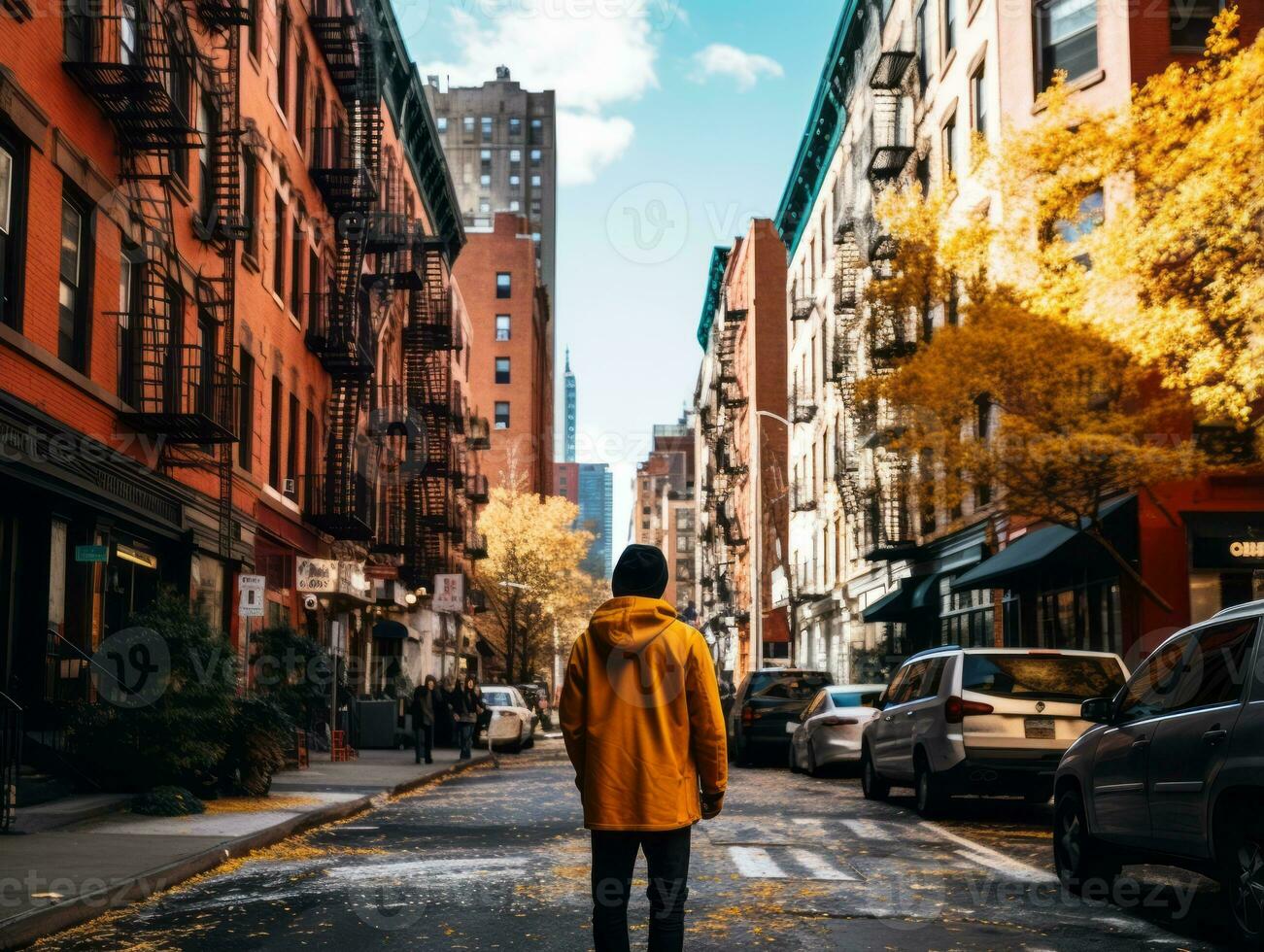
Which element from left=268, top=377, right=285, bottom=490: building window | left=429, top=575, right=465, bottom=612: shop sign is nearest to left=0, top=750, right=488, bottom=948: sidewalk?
left=268, top=377, right=285, bottom=490: building window

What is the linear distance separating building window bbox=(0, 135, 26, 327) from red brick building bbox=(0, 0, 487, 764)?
1.2 inches

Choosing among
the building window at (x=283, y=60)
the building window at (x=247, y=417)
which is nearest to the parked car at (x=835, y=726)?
the building window at (x=247, y=417)

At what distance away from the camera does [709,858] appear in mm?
11945

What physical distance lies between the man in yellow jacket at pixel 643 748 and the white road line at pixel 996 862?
5.48 meters

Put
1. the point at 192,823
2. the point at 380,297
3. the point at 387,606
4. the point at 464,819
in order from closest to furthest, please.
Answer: the point at 192,823
the point at 464,819
the point at 380,297
the point at 387,606

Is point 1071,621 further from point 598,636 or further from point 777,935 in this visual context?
point 598,636

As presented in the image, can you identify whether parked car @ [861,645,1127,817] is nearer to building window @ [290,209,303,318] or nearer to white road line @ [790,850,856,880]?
white road line @ [790,850,856,880]

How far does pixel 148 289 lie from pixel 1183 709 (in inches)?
629

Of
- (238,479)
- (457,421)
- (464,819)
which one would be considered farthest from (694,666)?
(457,421)

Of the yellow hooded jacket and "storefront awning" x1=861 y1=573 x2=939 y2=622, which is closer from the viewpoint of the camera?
the yellow hooded jacket

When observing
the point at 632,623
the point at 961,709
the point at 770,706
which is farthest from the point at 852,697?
the point at 632,623

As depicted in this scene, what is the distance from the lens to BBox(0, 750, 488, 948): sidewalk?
8.59m

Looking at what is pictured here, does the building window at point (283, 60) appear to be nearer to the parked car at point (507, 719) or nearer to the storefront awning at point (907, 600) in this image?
the parked car at point (507, 719)

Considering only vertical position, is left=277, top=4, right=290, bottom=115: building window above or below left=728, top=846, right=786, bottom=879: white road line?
above
